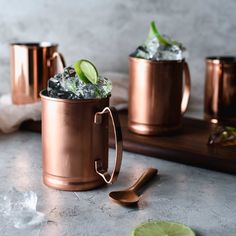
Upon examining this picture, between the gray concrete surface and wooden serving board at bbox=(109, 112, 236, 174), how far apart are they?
15mm

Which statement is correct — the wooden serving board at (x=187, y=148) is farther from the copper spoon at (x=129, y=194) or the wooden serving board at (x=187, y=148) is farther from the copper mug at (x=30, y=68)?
the copper mug at (x=30, y=68)

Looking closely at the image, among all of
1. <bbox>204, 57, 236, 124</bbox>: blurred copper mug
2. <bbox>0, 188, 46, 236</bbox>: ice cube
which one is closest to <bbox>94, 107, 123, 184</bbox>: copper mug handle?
<bbox>0, 188, 46, 236</bbox>: ice cube

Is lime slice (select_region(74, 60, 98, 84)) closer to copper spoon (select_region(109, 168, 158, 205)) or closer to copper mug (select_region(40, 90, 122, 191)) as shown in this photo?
copper mug (select_region(40, 90, 122, 191))

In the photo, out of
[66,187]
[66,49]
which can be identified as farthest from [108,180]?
[66,49]

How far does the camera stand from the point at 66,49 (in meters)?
1.77

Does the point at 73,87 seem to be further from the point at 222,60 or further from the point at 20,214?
the point at 222,60

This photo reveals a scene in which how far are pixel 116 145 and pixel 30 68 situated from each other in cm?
64

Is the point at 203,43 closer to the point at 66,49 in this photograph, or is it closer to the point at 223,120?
the point at 223,120

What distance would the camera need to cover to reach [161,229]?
34.0 inches

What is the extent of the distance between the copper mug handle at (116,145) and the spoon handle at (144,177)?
54 millimetres

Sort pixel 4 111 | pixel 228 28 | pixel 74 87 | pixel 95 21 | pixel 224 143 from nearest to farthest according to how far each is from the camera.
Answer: pixel 74 87, pixel 224 143, pixel 4 111, pixel 228 28, pixel 95 21

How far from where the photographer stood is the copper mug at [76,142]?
1.00 meters

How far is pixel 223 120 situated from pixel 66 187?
0.60 m

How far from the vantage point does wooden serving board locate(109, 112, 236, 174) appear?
116 cm
